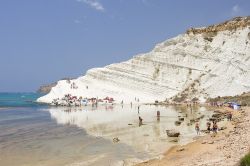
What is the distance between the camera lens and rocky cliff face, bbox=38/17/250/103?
309 feet

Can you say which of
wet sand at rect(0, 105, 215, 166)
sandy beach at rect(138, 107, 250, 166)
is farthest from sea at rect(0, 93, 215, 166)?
sandy beach at rect(138, 107, 250, 166)

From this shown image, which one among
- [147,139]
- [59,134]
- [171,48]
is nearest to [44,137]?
[59,134]

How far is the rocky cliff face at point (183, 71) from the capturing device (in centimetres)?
9406

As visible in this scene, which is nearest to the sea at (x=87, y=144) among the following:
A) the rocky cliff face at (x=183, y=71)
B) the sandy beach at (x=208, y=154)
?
the sandy beach at (x=208, y=154)

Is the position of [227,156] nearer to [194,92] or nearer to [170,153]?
[170,153]

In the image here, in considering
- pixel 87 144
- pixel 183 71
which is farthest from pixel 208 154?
pixel 183 71

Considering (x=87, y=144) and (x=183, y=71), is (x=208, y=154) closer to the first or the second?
(x=87, y=144)

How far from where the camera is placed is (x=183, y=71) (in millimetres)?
100500

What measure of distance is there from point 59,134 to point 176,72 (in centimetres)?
6340

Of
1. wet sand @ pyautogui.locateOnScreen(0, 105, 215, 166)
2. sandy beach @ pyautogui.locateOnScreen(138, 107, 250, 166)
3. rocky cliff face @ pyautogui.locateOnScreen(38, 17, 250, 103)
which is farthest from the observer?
rocky cliff face @ pyautogui.locateOnScreen(38, 17, 250, 103)

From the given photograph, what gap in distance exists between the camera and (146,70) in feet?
335

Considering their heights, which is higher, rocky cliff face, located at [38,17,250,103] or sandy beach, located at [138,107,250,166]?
rocky cliff face, located at [38,17,250,103]

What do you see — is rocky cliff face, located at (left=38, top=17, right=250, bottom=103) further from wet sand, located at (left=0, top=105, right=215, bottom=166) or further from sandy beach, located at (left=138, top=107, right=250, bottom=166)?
sandy beach, located at (left=138, top=107, right=250, bottom=166)

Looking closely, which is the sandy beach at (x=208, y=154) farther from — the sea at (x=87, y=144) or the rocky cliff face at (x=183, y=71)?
the rocky cliff face at (x=183, y=71)
